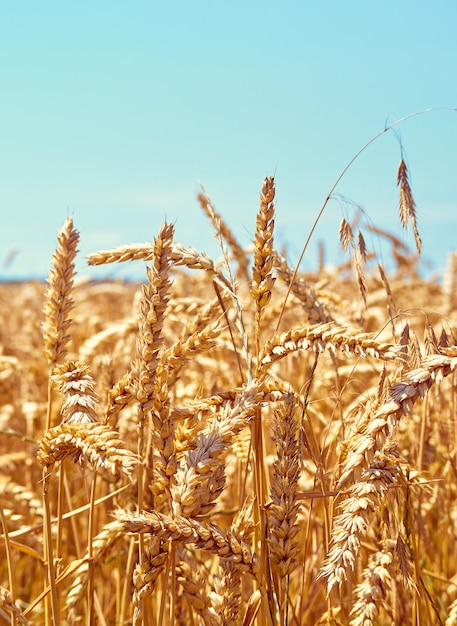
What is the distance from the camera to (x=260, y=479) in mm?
1170

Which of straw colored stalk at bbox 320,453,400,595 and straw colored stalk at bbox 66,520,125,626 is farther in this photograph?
straw colored stalk at bbox 66,520,125,626

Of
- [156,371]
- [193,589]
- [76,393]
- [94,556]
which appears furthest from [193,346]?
[94,556]

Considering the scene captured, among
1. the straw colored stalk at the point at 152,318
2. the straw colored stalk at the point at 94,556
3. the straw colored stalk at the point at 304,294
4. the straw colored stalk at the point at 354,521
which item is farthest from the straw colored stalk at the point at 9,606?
the straw colored stalk at the point at 304,294

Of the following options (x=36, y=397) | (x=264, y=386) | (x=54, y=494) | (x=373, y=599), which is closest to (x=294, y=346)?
(x=264, y=386)

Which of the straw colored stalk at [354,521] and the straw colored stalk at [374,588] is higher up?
the straw colored stalk at [354,521]

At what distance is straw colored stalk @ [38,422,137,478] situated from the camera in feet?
3.02

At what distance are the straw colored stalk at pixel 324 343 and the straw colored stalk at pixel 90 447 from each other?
0.96ft

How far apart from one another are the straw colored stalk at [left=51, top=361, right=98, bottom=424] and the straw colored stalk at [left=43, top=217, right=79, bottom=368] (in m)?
0.23

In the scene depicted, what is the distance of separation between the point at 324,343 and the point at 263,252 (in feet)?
0.64

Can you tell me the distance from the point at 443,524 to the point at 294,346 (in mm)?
1404

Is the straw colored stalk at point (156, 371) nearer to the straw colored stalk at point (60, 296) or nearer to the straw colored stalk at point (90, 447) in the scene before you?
the straw colored stalk at point (90, 447)

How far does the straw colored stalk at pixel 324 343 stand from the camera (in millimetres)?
1095

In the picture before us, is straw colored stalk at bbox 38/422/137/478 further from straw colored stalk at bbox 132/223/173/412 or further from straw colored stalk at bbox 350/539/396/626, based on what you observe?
straw colored stalk at bbox 350/539/396/626

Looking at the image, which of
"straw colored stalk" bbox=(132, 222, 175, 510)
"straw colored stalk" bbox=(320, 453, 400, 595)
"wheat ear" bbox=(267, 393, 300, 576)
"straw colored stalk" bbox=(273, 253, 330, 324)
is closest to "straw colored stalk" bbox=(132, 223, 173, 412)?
"straw colored stalk" bbox=(132, 222, 175, 510)
